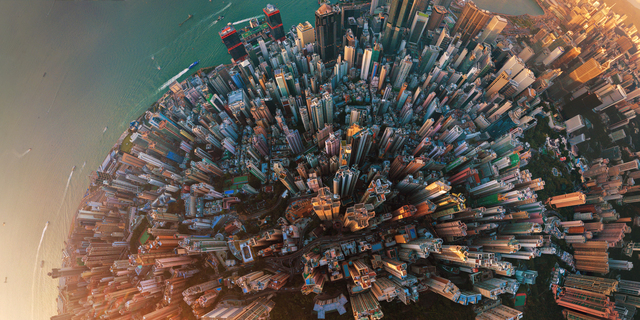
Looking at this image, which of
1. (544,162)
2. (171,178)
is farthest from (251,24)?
(544,162)

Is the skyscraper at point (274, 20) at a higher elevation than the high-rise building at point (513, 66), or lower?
higher

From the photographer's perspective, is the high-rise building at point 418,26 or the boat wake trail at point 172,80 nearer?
the high-rise building at point 418,26

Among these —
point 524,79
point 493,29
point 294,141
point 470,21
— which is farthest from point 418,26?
point 294,141

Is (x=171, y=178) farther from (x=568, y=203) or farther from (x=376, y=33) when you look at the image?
(x=568, y=203)

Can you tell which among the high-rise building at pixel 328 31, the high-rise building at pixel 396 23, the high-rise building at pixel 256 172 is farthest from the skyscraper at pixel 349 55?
the high-rise building at pixel 256 172

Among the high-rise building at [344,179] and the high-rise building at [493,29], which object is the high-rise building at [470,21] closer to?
the high-rise building at [493,29]
